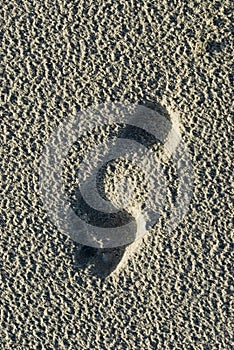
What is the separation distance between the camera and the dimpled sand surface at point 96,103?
853 millimetres

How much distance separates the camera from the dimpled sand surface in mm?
853

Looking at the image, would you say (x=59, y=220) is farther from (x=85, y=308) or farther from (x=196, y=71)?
(x=196, y=71)

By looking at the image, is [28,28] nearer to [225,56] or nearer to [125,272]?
[225,56]

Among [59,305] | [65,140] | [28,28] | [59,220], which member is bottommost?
[59,305]

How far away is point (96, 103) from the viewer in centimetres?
87

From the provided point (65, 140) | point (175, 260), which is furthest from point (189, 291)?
point (65, 140)

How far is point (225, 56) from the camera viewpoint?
849 mm

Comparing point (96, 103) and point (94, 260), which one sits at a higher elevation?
point (96, 103)

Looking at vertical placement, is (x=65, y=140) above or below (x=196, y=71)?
below

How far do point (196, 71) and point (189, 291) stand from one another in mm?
338

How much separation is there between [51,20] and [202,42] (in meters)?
0.23

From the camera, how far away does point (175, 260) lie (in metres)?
0.88

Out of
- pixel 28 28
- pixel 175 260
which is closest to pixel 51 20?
pixel 28 28

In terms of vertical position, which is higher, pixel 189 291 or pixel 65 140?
pixel 65 140
